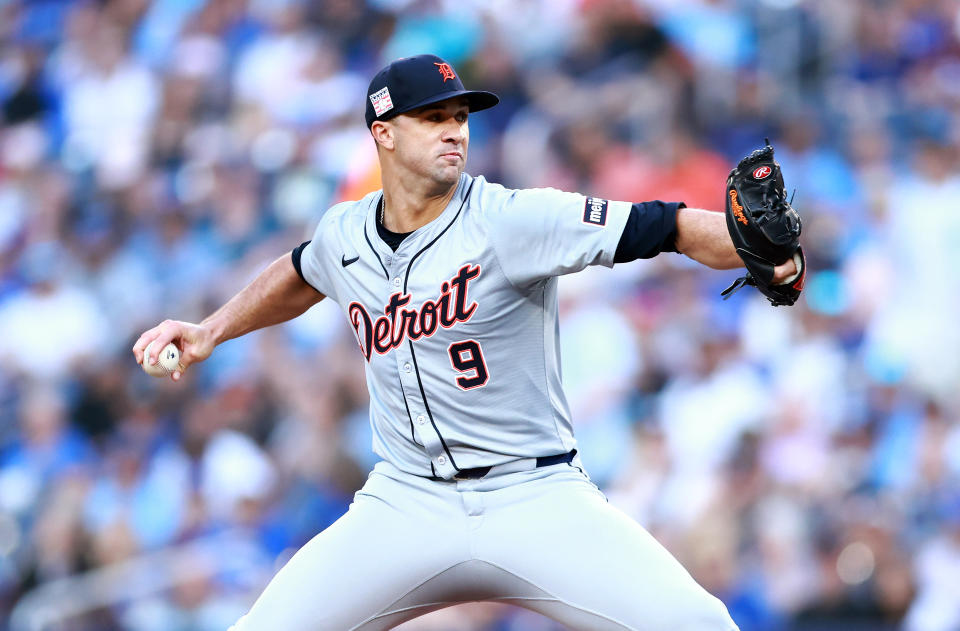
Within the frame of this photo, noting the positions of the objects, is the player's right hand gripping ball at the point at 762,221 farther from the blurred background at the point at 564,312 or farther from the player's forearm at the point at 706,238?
the blurred background at the point at 564,312

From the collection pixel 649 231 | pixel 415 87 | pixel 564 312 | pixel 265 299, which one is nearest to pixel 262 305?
pixel 265 299

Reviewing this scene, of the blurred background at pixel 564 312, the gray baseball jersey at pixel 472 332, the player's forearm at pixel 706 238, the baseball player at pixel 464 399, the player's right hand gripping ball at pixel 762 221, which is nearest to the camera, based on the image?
the player's right hand gripping ball at pixel 762 221

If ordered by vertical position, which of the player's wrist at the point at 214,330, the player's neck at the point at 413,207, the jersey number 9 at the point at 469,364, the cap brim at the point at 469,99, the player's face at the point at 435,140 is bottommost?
the jersey number 9 at the point at 469,364

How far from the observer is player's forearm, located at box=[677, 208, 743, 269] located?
121 inches

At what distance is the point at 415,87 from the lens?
3.59m

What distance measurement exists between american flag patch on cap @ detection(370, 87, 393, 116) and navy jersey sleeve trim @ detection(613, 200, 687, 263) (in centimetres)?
87

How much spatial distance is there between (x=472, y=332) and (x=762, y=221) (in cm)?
92

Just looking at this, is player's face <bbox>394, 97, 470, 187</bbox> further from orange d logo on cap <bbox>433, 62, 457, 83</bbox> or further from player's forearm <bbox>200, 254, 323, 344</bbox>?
player's forearm <bbox>200, 254, 323, 344</bbox>

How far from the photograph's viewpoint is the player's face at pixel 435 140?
359 cm

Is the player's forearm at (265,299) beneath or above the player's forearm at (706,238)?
above

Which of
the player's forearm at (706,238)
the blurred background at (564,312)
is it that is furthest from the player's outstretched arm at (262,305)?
the blurred background at (564,312)

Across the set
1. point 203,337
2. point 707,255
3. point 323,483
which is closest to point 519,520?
point 707,255

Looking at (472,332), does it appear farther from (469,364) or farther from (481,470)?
(481,470)

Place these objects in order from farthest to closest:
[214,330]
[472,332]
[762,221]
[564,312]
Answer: [564,312] < [214,330] < [472,332] < [762,221]
